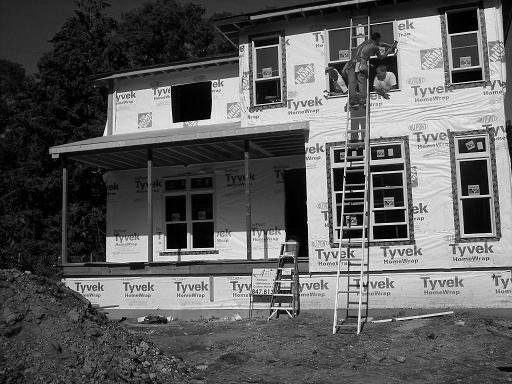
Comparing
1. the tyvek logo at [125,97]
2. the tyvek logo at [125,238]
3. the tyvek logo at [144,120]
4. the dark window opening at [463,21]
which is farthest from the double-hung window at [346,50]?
the tyvek logo at [125,238]

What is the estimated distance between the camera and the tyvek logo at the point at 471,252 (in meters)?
11.9

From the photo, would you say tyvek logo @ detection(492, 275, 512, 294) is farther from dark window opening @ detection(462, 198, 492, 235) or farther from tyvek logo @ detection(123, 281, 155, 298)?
tyvek logo @ detection(123, 281, 155, 298)

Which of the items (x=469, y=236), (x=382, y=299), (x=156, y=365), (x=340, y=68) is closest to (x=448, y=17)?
(x=340, y=68)

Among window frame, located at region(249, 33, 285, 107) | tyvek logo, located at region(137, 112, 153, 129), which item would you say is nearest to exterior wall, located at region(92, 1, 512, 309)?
window frame, located at region(249, 33, 285, 107)

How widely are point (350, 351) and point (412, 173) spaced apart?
195 inches

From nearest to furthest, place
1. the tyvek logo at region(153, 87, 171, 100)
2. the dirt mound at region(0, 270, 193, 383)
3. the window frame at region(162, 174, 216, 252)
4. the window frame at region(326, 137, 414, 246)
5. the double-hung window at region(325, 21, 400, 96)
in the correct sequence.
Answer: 1. the dirt mound at region(0, 270, 193, 383)
2. the window frame at region(326, 137, 414, 246)
3. the double-hung window at region(325, 21, 400, 96)
4. the window frame at region(162, 174, 216, 252)
5. the tyvek logo at region(153, 87, 171, 100)

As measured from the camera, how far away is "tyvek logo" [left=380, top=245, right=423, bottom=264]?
12273mm

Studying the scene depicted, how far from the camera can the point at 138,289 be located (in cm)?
1423

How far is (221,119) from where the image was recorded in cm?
1670

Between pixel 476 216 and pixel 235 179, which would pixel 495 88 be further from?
pixel 235 179

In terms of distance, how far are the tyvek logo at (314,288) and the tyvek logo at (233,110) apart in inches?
→ 234

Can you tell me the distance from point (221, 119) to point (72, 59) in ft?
44.5

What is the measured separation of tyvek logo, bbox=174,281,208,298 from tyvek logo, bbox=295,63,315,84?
5.41 m

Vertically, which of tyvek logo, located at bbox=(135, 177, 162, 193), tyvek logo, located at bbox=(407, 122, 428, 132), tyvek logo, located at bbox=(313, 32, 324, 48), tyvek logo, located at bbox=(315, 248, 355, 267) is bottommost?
tyvek logo, located at bbox=(315, 248, 355, 267)
